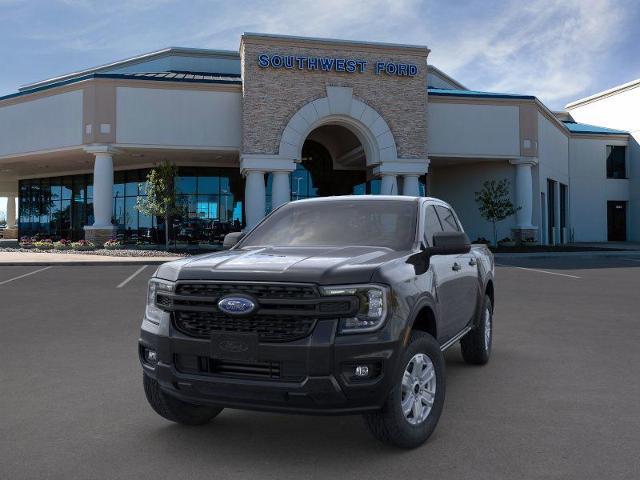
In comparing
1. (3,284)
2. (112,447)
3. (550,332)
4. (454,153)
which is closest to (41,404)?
(112,447)

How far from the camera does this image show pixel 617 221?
44.4 meters

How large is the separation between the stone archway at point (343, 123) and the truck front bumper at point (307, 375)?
2540 cm

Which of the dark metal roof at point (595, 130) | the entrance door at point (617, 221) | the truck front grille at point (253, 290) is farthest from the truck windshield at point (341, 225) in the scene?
the entrance door at point (617, 221)

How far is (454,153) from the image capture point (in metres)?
32.0

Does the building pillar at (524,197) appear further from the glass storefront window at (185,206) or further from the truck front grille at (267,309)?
the truck front grille at (267,309)

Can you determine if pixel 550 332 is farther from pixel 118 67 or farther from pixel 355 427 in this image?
pixel 118 67

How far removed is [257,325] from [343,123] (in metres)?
27.3

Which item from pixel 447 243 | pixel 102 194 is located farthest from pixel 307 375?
pixel 102 194

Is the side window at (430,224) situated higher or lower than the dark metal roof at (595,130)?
lower

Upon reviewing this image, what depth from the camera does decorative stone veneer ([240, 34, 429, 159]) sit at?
2838 centimetres

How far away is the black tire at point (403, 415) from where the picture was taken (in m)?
3.76

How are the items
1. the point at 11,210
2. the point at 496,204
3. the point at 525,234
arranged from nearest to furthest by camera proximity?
the point at 496,204 → the point at 525,234 → the point at 11,210

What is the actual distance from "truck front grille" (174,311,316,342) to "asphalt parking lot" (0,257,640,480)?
32.9 inches

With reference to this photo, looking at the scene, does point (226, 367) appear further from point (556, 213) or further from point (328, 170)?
point (556, 213)
